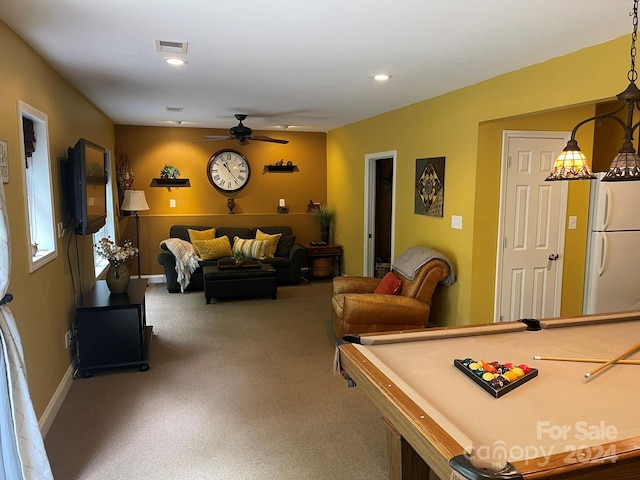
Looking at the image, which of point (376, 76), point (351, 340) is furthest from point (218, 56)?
point (351, 340)

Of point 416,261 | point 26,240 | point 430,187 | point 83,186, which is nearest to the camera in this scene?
point 26,240

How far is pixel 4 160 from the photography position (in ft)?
7.81

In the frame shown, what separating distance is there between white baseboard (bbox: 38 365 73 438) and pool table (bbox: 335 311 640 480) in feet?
6.74

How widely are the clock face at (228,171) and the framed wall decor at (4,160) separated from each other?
476cm

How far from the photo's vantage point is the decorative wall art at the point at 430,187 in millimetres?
4457

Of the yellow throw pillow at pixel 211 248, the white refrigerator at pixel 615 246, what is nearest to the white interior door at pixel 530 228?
the white refrigerator at pixel 615 246

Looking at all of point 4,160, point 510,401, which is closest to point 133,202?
point 4,160

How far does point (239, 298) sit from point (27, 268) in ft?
11.6

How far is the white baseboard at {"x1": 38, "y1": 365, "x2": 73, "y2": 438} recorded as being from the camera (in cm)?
276

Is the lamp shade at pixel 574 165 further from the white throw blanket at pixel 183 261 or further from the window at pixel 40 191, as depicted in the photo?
the white throw blanket at pixel 183 261

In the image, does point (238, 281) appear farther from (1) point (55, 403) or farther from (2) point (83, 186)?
(1) point (55, 403)

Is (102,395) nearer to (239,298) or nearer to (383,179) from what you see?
(239,298)

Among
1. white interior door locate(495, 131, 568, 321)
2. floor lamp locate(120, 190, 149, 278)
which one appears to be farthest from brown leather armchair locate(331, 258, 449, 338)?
floor lamp locate(120, 190, 149, 278)

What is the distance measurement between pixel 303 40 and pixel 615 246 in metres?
3.47
